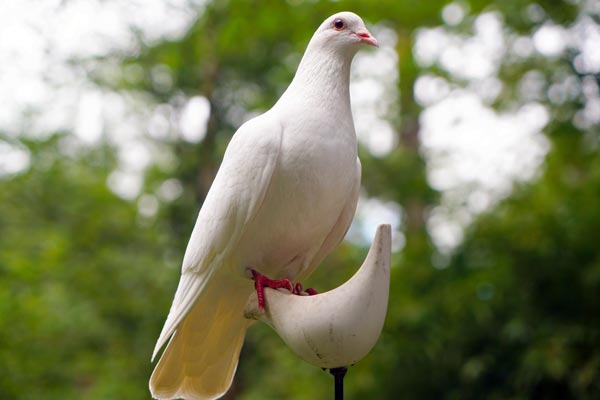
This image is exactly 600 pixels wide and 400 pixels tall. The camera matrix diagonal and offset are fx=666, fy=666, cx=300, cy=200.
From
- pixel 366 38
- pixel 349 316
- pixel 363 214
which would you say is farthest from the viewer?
pixel 363 214

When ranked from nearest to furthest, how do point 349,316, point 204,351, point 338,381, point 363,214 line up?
point 349,316 < point 338,381 < point 204,351 < point 363,214

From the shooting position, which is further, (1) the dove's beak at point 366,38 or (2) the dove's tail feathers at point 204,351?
(2) the dove's tail feathers at point 204,351

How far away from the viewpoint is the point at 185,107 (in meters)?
7.14

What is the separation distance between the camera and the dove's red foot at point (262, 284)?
6.41 ft

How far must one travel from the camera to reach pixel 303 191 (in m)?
1.88

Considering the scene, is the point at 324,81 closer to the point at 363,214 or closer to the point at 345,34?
the point at 345,34

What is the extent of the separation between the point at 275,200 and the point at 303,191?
0.29 feet

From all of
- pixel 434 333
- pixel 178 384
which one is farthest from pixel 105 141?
pixel 178 384

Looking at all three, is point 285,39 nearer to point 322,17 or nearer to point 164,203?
point 322,17

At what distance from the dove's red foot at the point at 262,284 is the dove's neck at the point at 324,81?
0.53 meters

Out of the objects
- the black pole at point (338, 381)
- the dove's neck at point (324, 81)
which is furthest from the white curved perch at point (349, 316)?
the dove's neck at point (324, 81)

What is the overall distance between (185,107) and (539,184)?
12.0ft

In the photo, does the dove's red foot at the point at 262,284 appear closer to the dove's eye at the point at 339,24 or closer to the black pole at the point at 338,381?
the black pole at the point at 338,381

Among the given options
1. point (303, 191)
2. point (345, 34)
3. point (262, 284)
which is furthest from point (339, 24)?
point (262, 284)
